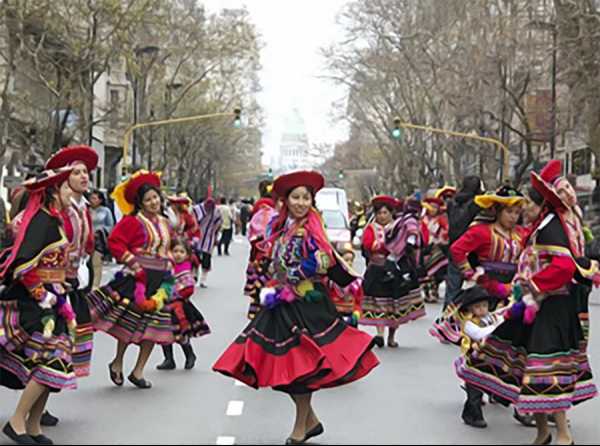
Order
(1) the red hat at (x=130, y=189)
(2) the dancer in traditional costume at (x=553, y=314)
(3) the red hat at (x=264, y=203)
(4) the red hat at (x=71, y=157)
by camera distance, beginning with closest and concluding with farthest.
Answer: (2) the dancer in traditional costume at (x=553, y=314)
(4) the red hat at (x=71, y=157)
(1) the red hat at (x=130, y=189)
(3) the red hat at (x=264, y=203)

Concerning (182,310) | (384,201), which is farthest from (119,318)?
(384,201)

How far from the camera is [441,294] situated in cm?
2025

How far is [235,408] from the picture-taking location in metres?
8.82

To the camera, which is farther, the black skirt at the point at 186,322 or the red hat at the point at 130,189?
the black skirt at the point at 186,322

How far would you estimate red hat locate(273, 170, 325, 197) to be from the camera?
750 cm

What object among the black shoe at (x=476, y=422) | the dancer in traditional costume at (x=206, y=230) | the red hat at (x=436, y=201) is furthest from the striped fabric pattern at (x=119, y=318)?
the dancer in traditional costume at (x=206, y=230)

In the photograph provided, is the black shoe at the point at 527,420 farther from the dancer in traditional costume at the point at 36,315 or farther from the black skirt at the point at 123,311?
the dancer in traditional costume at the point at 36,315

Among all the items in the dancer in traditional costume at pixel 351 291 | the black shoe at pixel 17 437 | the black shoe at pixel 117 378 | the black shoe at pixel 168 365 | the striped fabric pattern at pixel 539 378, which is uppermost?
the dancer in traditional costume at pixel 351 291

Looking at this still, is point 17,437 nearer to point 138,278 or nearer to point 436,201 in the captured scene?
point 138,278

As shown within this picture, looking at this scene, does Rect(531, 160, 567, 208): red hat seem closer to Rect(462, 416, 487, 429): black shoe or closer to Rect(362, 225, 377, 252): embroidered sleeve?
Rect(462, 416, 487, 429): black shoe

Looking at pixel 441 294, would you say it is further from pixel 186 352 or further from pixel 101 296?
pixel 101 296

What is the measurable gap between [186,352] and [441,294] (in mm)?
10106

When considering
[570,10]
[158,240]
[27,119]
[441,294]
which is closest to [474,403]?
[158,240]

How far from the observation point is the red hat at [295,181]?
7500mm
